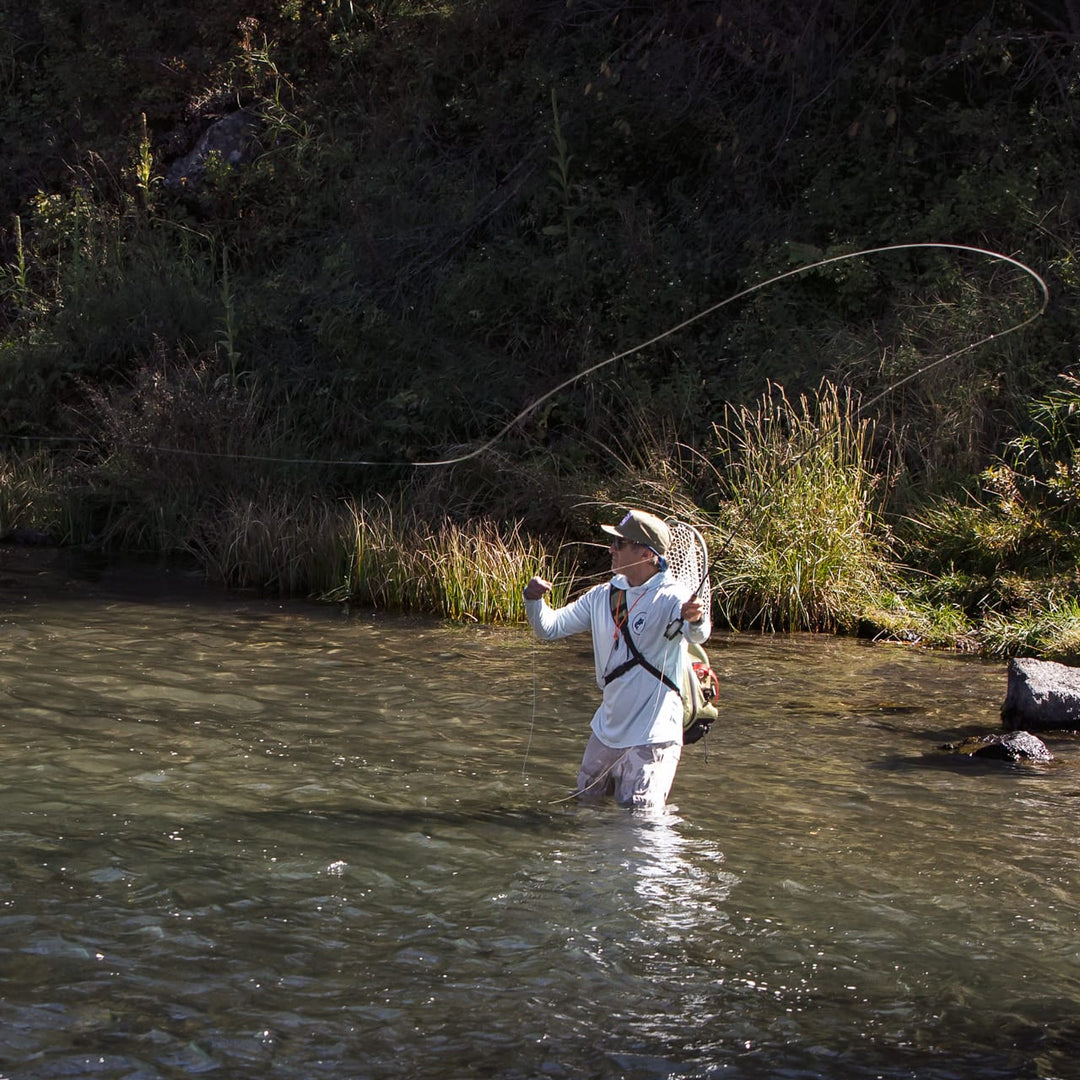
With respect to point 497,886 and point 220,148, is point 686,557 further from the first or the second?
point 220,148

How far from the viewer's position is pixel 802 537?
12.0 metres

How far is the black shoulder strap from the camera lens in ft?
21.0

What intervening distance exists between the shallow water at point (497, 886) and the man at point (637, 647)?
29cm

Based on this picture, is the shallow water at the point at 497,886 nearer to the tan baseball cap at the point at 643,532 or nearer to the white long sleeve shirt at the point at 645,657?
the white long sleeve shirt at the point at 645,657

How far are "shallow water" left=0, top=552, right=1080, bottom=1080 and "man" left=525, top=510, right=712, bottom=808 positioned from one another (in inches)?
11.3

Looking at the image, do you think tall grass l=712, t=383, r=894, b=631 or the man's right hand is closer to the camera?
the man's right hand

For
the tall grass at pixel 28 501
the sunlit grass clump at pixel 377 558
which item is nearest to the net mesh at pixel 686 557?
the sunlit grass clump at pixel 377 558

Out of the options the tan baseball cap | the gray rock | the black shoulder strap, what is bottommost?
the black shoulder strap

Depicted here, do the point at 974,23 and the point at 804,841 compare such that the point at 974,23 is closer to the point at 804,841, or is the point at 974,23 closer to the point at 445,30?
the point at 445,30

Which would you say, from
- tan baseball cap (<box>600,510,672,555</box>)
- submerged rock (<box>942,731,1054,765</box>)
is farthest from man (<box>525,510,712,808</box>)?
submerged rock (<box>942,731,1054,765</box>)

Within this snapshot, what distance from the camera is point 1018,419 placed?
13578 mm

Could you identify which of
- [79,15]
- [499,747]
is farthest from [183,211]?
[499,747]

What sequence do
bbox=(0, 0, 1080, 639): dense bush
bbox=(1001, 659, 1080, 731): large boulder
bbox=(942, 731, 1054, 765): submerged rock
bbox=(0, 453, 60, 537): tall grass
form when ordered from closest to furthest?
bbox=(942, 731, 1054, 765): submerged rock → bbox=(1001, 659, 1080, 731): large boulder → bbox=(0, 0, 1080, 639): dense bush → bbox=(0, 453, 60, 537): tall grass

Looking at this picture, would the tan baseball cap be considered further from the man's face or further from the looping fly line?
the looping fly line
